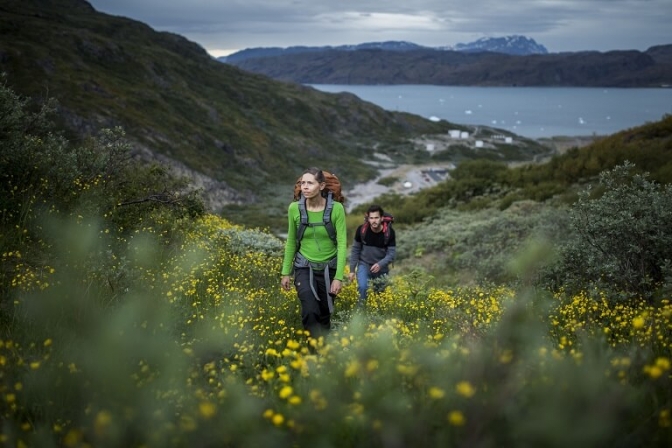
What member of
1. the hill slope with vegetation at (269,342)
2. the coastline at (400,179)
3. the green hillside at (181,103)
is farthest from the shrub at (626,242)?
the coastline at (400,179)

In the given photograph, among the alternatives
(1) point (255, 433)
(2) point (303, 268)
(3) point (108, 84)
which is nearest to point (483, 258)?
(2) point (303, 268)

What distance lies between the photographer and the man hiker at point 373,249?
8195 mm

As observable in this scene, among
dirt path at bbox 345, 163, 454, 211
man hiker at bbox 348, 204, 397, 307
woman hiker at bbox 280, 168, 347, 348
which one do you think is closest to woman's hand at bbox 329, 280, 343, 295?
woman hiker at bbox 280, 168, 347, 348

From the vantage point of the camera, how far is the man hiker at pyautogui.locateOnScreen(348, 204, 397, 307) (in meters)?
8.20

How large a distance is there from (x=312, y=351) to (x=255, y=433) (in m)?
2.30

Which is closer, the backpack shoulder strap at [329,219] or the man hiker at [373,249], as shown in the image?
the backpack shoulder strap at [329,219]

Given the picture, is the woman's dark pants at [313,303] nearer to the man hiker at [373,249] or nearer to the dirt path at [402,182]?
the man hiker at [373,249]

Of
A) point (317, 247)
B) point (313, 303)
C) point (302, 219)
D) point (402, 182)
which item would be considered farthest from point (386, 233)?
point (402, 182)

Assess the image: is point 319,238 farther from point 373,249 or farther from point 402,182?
point 402,182

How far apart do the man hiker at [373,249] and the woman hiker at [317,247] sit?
233 centimetres

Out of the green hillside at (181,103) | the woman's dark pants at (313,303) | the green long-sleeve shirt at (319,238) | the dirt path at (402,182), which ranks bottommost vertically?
the dirt path at (402,182)

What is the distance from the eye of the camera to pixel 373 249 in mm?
8422

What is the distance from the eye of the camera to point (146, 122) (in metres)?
63.2

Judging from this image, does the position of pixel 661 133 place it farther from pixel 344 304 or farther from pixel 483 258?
pixel 344 304
